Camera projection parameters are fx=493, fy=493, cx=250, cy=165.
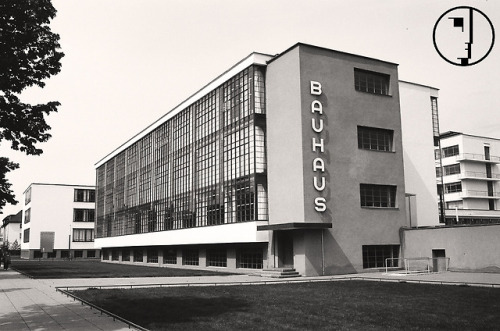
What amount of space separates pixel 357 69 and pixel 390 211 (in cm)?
1132

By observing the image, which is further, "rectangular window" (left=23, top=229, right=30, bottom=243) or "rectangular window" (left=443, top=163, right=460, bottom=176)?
"rectangular window" (left=23, top=229, right=30, bottom=243)

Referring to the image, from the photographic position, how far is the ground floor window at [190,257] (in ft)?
163

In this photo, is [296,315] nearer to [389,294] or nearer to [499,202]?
[389,294]

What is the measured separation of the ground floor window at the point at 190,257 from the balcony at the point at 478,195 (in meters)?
58.2

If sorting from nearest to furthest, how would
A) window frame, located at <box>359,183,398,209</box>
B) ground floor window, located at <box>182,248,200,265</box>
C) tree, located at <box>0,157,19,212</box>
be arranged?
tree, located at <box>0,157,19,212</box> → window frame, located at <box>359,183,398,209</box> → ground floor window, located at <box>182,248,200,265</box>

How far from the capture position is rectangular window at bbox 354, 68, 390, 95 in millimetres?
38719

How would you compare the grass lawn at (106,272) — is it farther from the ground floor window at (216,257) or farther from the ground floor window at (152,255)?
the ground floor window at (152,255)

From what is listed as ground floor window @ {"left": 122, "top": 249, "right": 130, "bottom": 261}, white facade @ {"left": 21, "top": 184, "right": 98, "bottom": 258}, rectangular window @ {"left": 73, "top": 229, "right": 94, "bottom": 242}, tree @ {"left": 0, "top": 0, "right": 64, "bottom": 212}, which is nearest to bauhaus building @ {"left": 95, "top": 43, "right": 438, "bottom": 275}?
tree @ {"left": 0, "top": 0, "right": 64, "bottom": 212}

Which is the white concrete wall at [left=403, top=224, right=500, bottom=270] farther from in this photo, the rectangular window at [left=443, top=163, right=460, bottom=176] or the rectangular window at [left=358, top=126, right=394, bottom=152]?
the rectangular window at [left=443, top=163, right=460, bottom=176]

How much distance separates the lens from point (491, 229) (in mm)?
30719

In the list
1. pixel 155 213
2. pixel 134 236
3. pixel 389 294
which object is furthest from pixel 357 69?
pixel 134 236

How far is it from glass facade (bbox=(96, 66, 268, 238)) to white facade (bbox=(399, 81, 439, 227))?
507 inches

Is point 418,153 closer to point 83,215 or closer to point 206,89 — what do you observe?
point 206,89

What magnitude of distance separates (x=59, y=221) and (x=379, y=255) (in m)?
89.0
